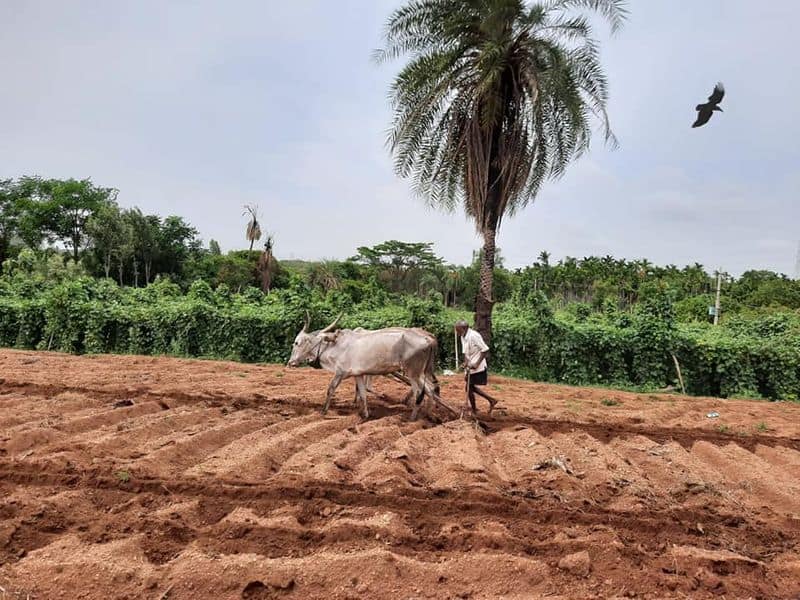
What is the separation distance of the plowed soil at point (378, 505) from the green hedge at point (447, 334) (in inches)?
244

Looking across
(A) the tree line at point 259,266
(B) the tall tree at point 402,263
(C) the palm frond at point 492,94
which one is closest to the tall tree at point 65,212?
(A) the tree line at point 259,266

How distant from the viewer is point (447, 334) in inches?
685

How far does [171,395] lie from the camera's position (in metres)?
10.8

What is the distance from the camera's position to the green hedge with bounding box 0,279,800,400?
51.2 feet

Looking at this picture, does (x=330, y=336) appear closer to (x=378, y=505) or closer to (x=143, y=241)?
(x=378, y=505)

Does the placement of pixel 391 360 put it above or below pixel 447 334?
below

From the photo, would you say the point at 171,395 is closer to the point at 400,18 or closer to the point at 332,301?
the point at 332,301

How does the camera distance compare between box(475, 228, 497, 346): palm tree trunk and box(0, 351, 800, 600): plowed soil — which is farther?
box(475, 228, 497, 346): palm tree trunk

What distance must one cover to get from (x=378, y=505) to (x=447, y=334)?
11893 mm

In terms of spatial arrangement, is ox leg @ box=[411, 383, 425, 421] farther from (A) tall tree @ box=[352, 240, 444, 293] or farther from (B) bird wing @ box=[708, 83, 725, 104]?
(A) tall tree @ box=[352, 240, 444, 293]

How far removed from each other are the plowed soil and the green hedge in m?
6.19

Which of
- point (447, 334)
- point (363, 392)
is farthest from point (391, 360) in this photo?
point (447, 334)

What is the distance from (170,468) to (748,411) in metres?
11.6

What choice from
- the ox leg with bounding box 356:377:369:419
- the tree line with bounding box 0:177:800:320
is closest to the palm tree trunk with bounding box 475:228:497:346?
the ox leg with bounding box 356:377:369:419
